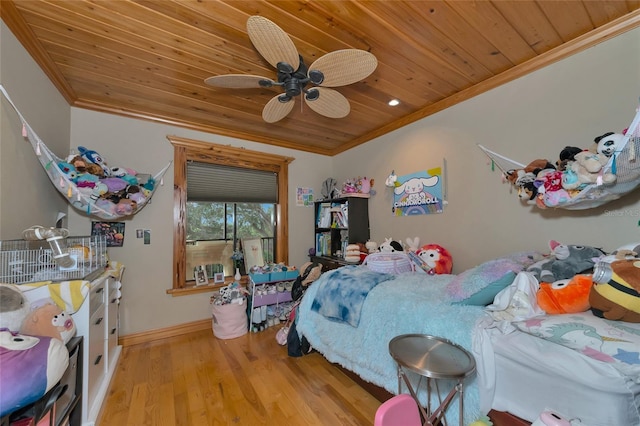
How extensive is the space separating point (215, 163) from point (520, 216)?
123 inches

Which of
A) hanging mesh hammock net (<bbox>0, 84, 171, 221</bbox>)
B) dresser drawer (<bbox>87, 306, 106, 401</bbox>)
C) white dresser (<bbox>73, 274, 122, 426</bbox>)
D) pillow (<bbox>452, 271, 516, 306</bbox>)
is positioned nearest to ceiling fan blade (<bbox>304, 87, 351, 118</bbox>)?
pillow (<bbox>452, 271, 516, 306</bbox>)

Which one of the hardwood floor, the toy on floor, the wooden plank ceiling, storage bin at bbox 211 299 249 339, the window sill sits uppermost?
the wooden plank ceiling

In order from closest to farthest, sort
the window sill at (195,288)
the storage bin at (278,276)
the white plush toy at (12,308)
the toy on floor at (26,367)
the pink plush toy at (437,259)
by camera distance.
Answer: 1. the toy on floor at (26,367)
2. the white plush toy at (12,308)
3. the pink plush toy at (437,259)
4. the window sill at (195,288)
5. the storage bin at (278,276)

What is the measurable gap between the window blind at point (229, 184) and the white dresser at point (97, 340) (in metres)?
1.27

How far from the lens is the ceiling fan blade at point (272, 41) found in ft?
3.85

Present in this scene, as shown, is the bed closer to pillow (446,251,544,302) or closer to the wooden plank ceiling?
pillow (446,251,544,302)

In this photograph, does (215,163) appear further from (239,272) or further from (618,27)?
(618,27)

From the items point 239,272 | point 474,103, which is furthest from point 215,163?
point 474,103

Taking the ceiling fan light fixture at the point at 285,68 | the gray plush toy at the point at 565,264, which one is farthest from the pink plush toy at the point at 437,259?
the ceiling fan light fixture at the point at 285,68

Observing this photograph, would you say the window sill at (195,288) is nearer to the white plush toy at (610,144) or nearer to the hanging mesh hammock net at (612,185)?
the hanging mesh hammock net at (612,185)

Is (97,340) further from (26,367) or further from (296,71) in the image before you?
(296,71)

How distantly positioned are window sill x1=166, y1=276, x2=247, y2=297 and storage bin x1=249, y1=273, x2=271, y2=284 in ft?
1.07

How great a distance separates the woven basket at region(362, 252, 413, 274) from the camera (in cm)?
226

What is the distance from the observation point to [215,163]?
10.0 ft
